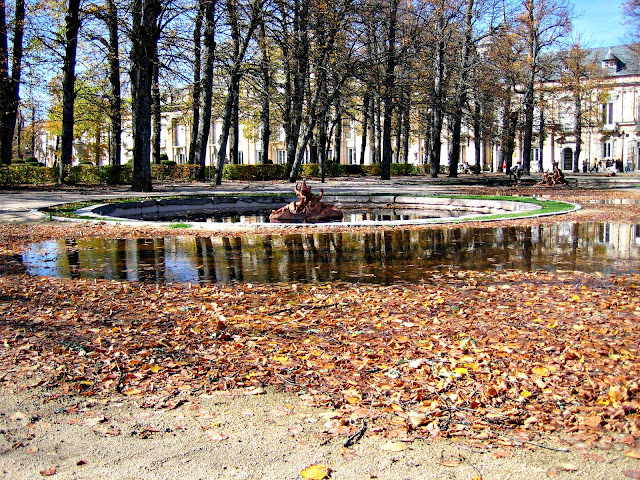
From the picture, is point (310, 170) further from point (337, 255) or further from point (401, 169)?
point (337, 255)

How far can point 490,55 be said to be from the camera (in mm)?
42500

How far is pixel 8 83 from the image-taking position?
97.2 feet

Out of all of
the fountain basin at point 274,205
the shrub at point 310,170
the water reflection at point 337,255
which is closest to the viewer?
the water reflection at point 337,255

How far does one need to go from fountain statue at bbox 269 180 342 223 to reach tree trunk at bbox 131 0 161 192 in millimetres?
10631

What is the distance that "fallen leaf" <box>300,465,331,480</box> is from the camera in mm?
3127

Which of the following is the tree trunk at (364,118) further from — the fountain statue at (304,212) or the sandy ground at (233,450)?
the sandy ground at (233,450)

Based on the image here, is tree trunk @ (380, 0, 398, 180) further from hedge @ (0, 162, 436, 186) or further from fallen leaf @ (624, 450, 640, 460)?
fallen leaf @ (624, 450, 640, 460)

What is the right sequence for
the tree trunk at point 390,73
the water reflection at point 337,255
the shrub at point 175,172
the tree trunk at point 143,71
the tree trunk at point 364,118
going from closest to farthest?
1. the water reflection at point 337,255
2. the tree trunk at point 143,71
3. the tree trunk at point 390,73
4. the shrub at point 175,172
5. the tree trunk at point 364,118

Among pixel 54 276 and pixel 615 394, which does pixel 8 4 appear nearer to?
pixel 54 276

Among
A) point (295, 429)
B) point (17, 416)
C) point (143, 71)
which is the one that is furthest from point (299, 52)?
point (295, 429)

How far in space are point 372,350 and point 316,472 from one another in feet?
6.25

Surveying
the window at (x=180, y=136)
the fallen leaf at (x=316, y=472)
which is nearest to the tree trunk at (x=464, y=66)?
the fallen leaf at (x=316, y=472)

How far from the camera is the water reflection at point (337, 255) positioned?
869cm

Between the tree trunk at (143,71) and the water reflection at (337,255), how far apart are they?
13340 mm
